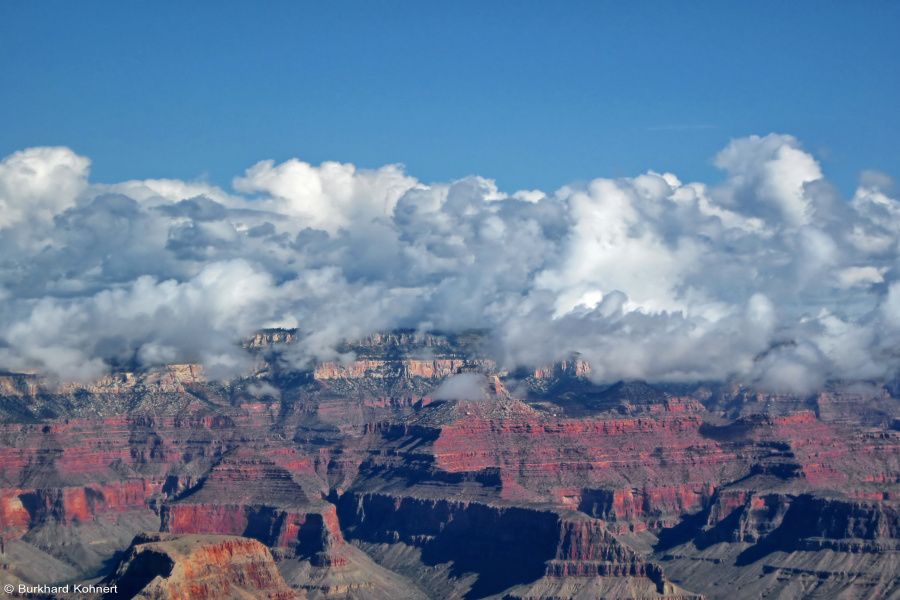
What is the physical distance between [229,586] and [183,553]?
632 centimetres

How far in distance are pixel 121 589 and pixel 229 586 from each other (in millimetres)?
11977

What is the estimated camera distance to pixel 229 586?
200 meters

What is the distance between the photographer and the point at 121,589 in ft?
654

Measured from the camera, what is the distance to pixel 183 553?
19912 centimetres

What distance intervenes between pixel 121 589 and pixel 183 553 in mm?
8029
